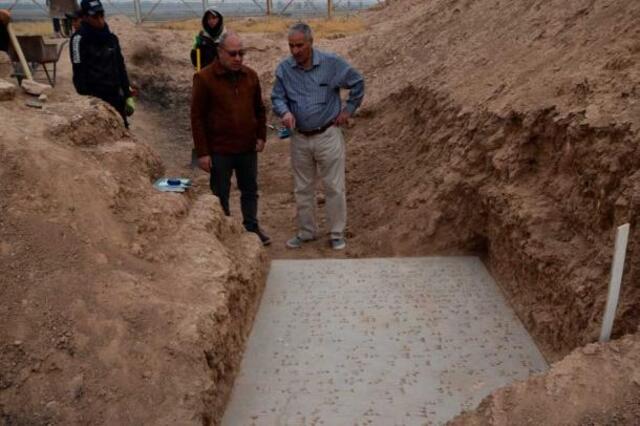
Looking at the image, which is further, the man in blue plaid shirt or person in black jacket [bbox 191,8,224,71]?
person in black jacket [bbox 191,8,224,71]

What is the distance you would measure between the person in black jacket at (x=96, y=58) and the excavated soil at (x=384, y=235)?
1088 millimetres

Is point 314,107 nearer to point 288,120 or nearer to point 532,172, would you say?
point 288,120

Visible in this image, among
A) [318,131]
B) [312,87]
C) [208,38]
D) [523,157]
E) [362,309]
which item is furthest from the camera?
[208,38]

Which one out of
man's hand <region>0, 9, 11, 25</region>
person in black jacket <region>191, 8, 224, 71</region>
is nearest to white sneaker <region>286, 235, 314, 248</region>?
person in black jacket <region>191, 8, 224, 71</region>

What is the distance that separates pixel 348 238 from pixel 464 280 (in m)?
1.65

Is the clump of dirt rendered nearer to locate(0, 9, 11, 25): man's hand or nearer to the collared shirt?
the collared shirt

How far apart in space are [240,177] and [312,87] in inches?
41.9

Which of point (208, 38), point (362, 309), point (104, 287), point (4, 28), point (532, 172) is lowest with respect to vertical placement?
point (362, 309)

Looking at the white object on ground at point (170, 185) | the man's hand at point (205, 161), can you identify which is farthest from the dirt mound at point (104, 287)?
the man's hand at point (205, 161)

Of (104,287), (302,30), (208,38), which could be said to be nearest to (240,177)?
(302,30)

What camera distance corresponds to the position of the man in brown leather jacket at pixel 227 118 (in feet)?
16.6

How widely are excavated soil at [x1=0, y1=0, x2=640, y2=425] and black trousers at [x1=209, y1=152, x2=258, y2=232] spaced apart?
1.80 feet

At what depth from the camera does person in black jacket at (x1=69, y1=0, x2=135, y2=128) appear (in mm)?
5852

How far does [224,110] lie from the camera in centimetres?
520
